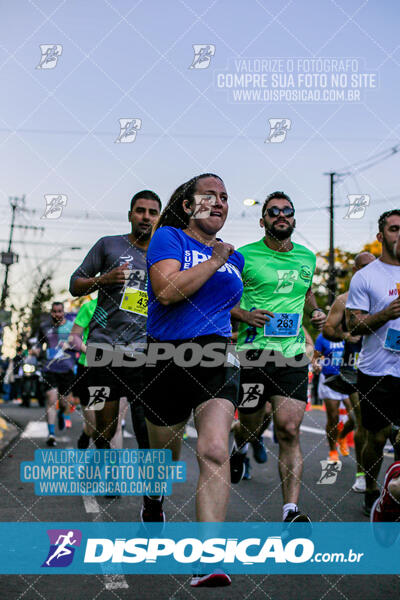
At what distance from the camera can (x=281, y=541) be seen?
13.8 ft

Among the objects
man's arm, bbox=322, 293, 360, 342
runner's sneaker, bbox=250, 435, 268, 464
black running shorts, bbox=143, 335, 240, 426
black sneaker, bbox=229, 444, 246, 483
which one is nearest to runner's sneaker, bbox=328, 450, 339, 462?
runner's sneaker, bbox=250, 435, 268, 464

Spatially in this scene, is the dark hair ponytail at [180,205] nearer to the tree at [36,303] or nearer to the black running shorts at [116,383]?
the black running shorts at [116,383]

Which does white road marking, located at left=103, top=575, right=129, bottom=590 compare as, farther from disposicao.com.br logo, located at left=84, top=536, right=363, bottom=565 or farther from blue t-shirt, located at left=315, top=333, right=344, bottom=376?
blue t-shirt, located at left=315, top=333, right=344, bottom=376

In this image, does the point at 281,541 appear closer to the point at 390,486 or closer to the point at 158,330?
the point at 390,486

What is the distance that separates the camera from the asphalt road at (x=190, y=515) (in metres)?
3.63

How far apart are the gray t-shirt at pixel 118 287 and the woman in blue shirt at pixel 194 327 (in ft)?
5.12

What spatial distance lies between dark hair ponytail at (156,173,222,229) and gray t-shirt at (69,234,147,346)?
4.76 feet

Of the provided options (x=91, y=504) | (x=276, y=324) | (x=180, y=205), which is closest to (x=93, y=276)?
(x=276, y=324)

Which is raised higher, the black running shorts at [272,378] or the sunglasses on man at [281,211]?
the sunglasses on man at [281,211]

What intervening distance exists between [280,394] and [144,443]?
109cm

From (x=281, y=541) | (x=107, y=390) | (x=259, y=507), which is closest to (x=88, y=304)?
(x=107, y=390)

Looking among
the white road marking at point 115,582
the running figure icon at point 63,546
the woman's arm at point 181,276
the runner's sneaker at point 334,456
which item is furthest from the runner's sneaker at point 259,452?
the woman's arm at point 181,276

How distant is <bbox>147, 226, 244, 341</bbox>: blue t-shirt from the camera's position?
11.7 feet

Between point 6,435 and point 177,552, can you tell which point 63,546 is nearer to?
point 177,552
